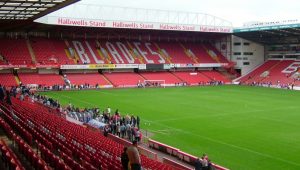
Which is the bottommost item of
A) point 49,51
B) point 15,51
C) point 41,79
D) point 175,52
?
point 41,79

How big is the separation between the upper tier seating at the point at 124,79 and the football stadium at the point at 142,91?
170mm

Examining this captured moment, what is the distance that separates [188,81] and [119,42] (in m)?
14.4

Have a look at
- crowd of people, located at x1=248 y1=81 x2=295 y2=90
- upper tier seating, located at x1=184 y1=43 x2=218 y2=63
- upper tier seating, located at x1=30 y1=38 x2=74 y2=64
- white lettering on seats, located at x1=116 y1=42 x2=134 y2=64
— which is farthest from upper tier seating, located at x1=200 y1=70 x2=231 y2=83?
upper tier seating, located at x1=30 y1=38 x2=74 y2=64

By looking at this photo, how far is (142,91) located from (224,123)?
2448 centimetres

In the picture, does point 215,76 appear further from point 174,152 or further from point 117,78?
point 174,152

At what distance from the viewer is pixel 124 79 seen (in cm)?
5925

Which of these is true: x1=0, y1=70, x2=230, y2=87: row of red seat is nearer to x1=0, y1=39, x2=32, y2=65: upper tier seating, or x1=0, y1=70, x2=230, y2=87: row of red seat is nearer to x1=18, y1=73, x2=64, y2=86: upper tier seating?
x1=18, y1=73, x2=64, y2=86: upper tier seating

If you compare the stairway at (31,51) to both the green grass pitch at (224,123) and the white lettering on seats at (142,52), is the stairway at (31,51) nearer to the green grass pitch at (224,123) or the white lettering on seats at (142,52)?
the green grass pitch at (224,123)

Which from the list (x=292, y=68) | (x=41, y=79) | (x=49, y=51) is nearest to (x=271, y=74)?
(x=292, y=68)

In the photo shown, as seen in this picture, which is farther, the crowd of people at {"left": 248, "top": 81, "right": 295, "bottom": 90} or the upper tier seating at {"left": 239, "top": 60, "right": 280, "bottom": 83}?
the upper tier seating at {"left": 239, "top": 60, "right": 280, "bottom": 83}

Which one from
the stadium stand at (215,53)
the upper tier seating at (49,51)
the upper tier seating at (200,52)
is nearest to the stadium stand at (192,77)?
the upper tier seating at (200,52)

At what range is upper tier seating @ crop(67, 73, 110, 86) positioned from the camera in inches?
2181

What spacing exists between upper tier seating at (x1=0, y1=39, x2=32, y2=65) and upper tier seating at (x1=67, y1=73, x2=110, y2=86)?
6757 millimetres

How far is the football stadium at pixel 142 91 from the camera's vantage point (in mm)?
14711
